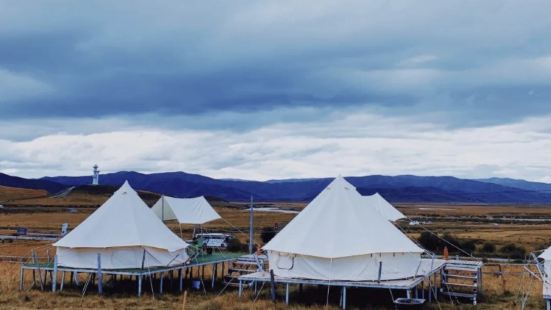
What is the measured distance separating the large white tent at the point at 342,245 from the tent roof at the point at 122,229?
492 cm

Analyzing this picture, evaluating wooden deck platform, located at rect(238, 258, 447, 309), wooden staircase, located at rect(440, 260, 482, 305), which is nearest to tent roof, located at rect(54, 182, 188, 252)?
wooden deck platform, located at rect(238, 258, 447, 309)

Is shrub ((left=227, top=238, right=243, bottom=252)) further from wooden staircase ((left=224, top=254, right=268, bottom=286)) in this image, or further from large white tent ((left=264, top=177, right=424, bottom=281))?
large white tent ((left=264, top=177, right=424, bottom=281))

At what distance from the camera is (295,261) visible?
75.0 ft

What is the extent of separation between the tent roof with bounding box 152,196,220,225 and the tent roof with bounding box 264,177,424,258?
39.4ft

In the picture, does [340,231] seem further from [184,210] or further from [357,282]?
[184,210]

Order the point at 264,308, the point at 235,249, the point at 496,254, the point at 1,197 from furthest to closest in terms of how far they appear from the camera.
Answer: the point at 1,197 < the point at 496,254 < the point at 235,249 < the point at 264,308

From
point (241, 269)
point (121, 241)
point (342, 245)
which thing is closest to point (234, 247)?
point (241, 269)

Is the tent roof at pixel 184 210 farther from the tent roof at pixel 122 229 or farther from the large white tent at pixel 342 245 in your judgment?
the large white tent at pixel 342 245

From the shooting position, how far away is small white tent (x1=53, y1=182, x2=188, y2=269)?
25078 millimetres

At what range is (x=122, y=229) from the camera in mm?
25688

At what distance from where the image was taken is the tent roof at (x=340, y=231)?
73.4 ft

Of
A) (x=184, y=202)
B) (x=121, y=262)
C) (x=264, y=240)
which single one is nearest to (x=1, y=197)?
(x=264, y=240)

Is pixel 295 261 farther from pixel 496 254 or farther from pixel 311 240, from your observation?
pixel 496 254

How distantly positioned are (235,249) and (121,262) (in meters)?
18.9
